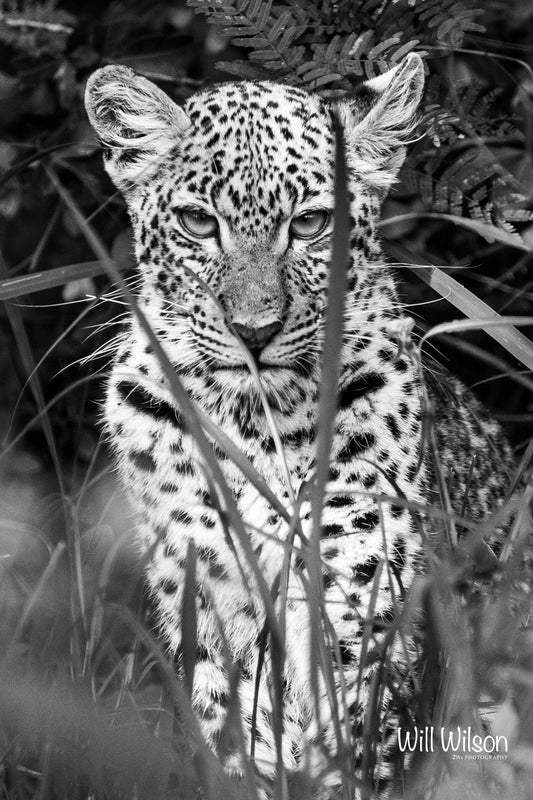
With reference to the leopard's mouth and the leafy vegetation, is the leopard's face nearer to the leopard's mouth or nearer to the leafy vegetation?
the leopard's mouth

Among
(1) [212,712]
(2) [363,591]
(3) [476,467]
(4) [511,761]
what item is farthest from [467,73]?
(4) [511,761]

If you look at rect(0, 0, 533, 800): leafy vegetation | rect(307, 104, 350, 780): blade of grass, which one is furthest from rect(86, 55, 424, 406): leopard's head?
rect(307, 104, 350, 780): blade of grass

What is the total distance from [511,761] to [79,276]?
65.2 inches

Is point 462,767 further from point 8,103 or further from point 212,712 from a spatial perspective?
point 8,103

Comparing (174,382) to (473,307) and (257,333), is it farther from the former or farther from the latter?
(473,307)

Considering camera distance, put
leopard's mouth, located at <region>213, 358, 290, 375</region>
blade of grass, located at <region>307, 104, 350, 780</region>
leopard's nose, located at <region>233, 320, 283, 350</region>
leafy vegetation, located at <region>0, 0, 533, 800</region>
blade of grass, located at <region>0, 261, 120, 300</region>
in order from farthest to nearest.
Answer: leopard's mouth, located at <region>213, 358, 290, 375</region> → leopard's nose, located at <region>233, 320, 283, 350</region> → blade of grass, located at <region>0, 261, 120, 300</region> → leafy vegetation, located at <region>0, 0, 533, 800</region> → blade of grass, located at <region>307, 104, 350, 780</region>

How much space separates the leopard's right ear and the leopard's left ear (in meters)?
0.55

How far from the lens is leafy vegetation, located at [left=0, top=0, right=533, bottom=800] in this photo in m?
2.23

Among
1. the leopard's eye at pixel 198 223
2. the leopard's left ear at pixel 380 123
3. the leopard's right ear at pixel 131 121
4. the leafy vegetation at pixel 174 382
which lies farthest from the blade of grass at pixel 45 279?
the leopard's left ear at pixel 380 123

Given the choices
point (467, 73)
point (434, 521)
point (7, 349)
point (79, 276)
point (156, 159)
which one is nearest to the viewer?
point (79, 276)

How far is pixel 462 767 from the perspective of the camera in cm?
223

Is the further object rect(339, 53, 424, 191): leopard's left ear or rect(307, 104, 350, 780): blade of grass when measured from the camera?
rect(339, 53, 424, 191): leopard's left ear

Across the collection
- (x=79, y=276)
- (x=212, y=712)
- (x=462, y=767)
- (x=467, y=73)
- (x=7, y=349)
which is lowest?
(x=212, y=712)

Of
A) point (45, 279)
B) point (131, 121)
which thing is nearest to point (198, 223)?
point (131, 121)
